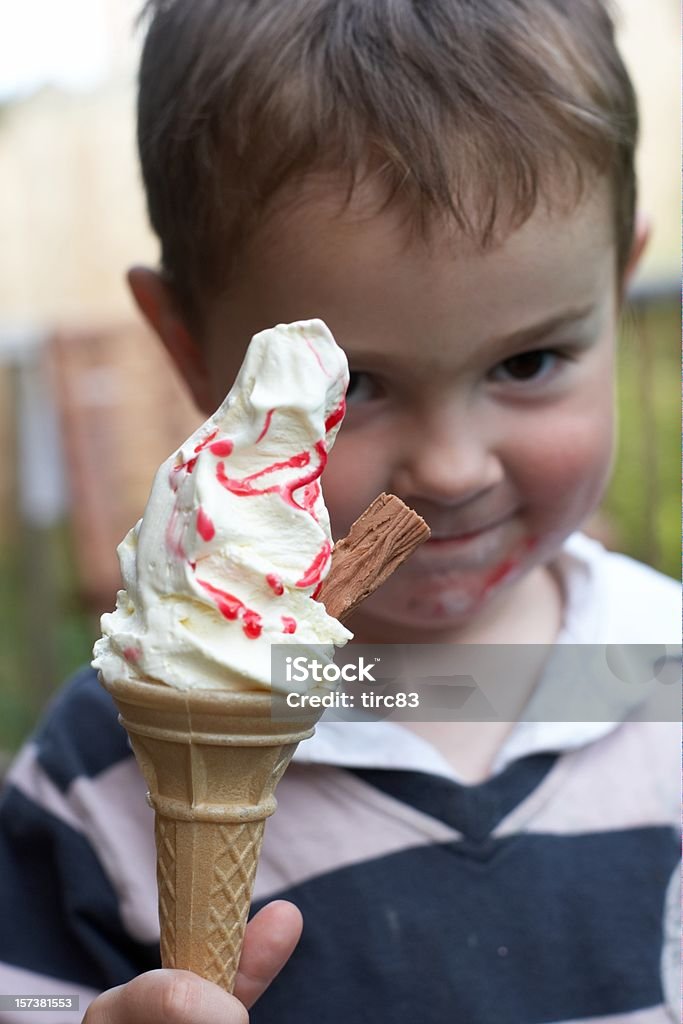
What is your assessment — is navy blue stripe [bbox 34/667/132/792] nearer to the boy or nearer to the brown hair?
the boy

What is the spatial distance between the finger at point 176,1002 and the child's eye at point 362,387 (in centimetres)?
64

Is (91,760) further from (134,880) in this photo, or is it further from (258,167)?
(258,167)

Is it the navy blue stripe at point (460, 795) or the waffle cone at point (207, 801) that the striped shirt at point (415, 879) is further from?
the waffle cone at point (207, 801)

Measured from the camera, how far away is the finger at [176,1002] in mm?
972

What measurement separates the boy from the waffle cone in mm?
89

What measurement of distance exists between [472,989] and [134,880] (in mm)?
447

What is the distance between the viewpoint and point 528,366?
4.45 ft

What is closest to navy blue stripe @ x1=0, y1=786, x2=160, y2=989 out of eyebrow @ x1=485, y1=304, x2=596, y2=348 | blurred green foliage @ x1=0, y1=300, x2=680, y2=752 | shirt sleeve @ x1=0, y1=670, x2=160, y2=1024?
shirt sleeve @ x1=0, y1=670, x2=160, y2=1024

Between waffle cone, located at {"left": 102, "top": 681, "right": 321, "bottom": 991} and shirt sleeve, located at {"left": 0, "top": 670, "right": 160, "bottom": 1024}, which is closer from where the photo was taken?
waffle cone, located at {"left": 102, "top": 681, "right": 321, "bottom": 991}

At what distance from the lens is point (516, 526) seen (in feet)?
4.68

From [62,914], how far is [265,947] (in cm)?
50

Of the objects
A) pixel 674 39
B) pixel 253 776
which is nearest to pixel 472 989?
pixel 253 776

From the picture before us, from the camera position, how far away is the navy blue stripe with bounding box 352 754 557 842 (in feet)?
4.71

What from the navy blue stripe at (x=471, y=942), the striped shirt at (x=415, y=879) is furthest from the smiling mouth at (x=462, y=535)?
the navy blue stripe at (x=471, y=942)
